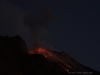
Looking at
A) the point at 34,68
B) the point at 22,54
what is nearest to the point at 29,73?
the point at 34,68

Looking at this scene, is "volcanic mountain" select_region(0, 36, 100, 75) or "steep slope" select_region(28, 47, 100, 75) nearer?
"volcanic mountain" select_region(0, 36, 100, 75)

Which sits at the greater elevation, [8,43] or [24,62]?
[8,43]

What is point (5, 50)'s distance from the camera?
64000 mm

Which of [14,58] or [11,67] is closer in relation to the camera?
[11,67]

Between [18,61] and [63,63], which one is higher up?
[63,63]

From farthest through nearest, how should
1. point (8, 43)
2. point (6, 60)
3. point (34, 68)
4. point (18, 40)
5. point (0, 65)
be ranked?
point (18, 40)
point (8, 43)
point (34, 68)
point (6, 60)
point (0, 65)

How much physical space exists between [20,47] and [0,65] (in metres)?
16.5

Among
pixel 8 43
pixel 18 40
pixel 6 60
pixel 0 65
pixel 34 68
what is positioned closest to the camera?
pixel 0 65

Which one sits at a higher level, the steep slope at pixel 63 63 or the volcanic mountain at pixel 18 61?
the steep slope at pixel 63 63

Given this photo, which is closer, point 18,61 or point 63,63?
point 18,61

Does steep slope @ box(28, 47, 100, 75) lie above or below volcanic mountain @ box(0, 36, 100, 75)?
above

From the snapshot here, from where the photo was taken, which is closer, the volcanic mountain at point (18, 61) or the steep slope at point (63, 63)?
the volcanic mountain at point (18, 61)

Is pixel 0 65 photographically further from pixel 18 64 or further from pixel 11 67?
pixel 18 64

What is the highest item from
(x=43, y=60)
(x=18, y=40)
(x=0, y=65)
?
(x=18, y=40)
